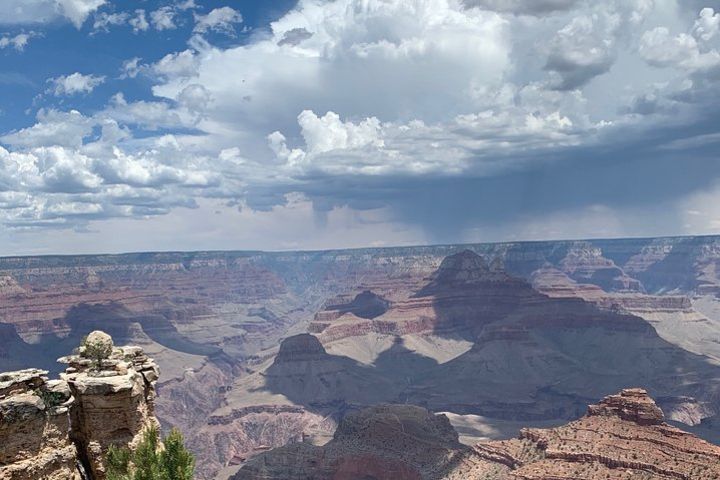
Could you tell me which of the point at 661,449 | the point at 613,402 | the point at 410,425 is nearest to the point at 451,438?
the point at 410,425

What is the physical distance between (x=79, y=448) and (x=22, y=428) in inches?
212

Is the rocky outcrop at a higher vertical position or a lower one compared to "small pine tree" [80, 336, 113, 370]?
lower

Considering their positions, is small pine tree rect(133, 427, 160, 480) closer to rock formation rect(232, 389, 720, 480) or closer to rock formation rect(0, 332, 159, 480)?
rock formation rect(0, 332, 159, 480)

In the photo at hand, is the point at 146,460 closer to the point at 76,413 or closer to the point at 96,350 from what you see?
the point at 76,413

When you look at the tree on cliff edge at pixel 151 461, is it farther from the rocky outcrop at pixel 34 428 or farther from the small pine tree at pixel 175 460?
the rocky outcrop at pixel 34 428

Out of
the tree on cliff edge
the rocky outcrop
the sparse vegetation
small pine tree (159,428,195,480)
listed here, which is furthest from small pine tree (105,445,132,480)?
the sparse vegetation

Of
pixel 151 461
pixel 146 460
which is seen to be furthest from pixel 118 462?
pixel 151 461

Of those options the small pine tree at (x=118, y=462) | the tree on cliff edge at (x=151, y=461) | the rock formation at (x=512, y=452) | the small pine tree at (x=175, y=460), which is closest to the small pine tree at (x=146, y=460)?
the tree on cliff edge at (x=151, y=461)

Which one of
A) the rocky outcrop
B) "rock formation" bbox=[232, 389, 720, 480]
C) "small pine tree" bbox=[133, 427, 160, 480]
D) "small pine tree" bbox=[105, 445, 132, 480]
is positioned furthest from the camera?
"rock formation" bbox=[232, 389, 720, 480]

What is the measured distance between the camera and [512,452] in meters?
113

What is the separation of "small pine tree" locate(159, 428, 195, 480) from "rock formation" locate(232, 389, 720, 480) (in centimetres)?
7824

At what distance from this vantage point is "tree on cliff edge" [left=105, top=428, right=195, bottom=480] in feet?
92.3

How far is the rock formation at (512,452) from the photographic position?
9406 centimetres

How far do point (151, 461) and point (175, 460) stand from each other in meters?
1.01
